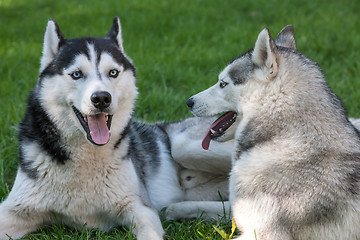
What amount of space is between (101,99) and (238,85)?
3.26 ft

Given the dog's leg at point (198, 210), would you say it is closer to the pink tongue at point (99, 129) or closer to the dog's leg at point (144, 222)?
the dog's leg at point (144, 222)

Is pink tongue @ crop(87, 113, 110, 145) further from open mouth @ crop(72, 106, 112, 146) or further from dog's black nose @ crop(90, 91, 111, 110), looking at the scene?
dog's black nose @ crop(90, 91, 111, 110)

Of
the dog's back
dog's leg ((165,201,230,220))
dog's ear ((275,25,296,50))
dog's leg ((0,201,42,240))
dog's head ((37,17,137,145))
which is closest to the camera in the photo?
the dog's back

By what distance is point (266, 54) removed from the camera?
3357 mm

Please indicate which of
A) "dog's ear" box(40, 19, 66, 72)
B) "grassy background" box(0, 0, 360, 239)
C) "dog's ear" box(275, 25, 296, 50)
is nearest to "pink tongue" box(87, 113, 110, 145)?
"dog's ear" box(40, 19, 66, 72)

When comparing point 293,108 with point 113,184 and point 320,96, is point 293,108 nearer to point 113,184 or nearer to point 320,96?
point 320,96

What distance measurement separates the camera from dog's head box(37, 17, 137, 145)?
3.52 m

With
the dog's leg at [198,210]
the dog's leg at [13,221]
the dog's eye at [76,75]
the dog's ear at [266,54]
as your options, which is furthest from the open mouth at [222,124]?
the dog's leg at [13,221]

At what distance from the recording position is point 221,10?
408 inches

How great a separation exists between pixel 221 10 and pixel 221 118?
700 centimetres

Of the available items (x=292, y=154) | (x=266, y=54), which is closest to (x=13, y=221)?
(x=292, y=154)

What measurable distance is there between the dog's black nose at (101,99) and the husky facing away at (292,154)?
0.95m

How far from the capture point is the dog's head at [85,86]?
139 inches

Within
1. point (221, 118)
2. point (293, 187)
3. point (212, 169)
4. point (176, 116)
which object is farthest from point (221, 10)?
point (293, 187)
